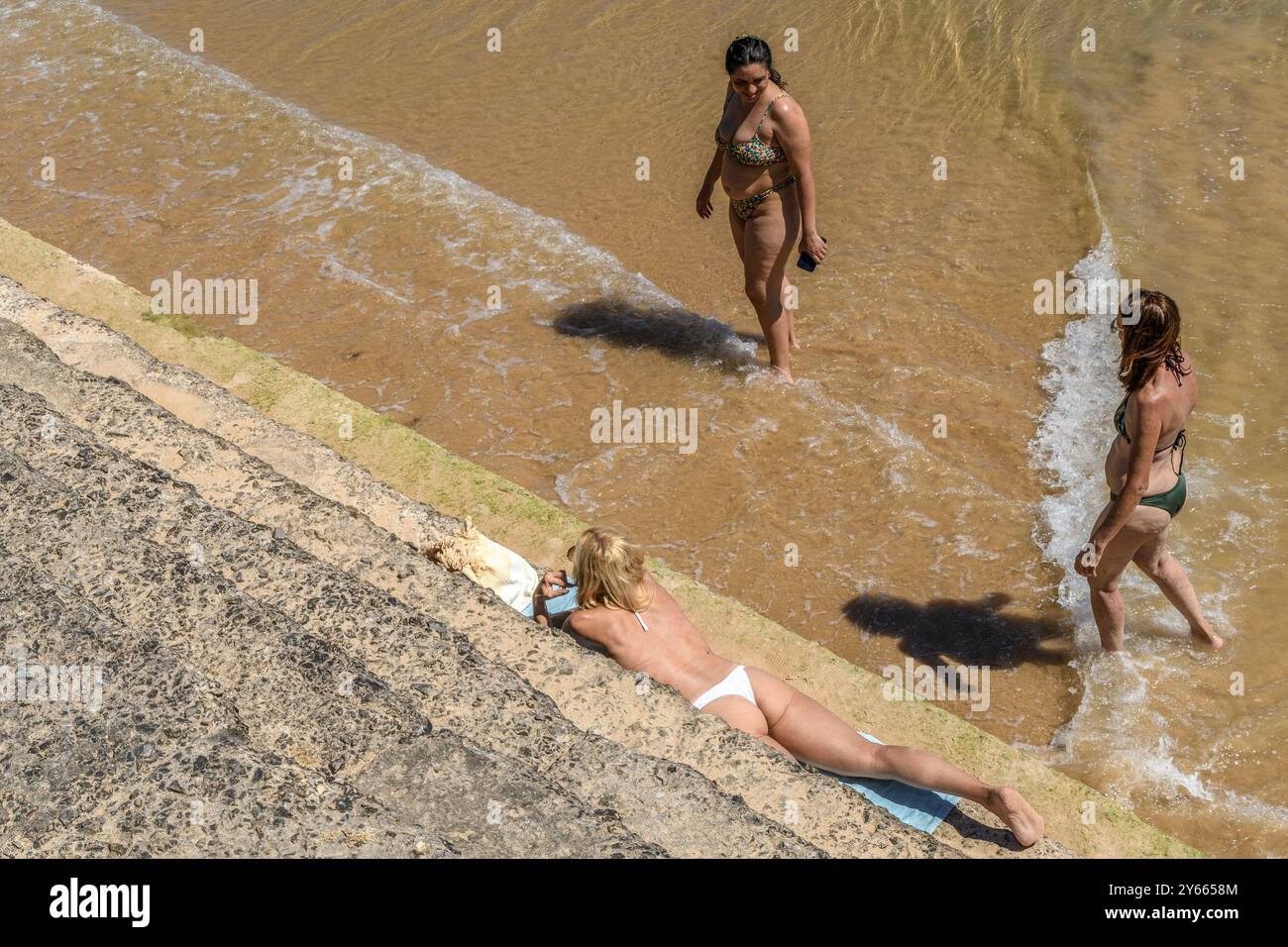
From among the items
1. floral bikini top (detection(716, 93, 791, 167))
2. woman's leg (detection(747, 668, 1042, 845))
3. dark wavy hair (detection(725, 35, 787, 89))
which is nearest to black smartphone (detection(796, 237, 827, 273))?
floral bikini top (detection(716, 93, 791, 167))

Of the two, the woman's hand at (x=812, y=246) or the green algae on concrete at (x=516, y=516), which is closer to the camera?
the green algae on concrete at (x=516, y=516)

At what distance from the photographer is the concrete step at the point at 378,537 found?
329cm

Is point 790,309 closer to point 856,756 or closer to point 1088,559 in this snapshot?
point 1088,559

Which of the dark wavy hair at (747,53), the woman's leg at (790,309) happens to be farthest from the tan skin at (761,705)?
the woman's leg at (790,309)

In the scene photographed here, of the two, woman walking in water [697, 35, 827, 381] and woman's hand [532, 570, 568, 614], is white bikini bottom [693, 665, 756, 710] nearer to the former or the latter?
woman's hand [532, 570, 568, 614]

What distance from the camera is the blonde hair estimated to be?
4.00 m

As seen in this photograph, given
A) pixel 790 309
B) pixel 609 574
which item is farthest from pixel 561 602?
pixel 790 309

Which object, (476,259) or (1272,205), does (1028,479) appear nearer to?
(1272,205)

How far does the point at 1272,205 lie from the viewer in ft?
26.4

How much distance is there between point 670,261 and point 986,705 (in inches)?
162

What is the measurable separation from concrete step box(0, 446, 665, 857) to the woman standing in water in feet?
7.91

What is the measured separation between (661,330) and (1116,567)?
350cm

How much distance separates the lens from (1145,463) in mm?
4160

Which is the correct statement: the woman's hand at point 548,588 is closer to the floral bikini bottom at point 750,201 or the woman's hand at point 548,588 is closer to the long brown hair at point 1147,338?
the long brown hair at point 1147,338
